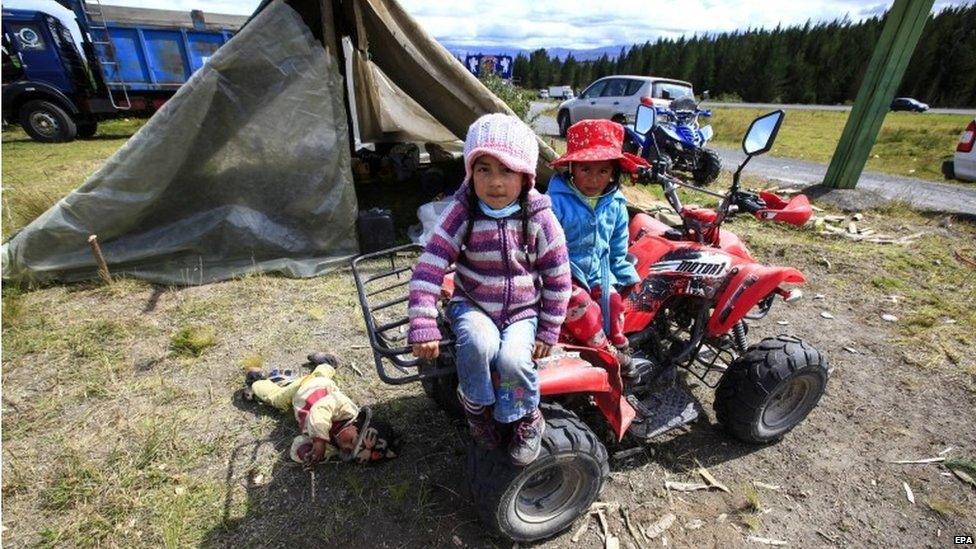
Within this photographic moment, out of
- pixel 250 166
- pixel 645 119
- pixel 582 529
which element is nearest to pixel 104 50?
pixel 250 166

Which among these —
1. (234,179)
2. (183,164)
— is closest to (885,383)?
(234,179)

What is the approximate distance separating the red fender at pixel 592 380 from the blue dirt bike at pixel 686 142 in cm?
782

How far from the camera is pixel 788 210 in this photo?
7.27 feet

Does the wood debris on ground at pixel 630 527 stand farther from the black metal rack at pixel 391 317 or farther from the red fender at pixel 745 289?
the black metal rack at pixel 391 317

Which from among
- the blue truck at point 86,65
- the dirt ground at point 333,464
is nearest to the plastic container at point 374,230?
the dirt ground at point 333,464

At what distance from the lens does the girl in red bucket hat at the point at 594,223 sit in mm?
2164

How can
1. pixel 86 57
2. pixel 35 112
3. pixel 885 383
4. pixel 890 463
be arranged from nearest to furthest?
pixel 890 463 < pixel 885 383 < pixel 35 112 < pixel 86 57

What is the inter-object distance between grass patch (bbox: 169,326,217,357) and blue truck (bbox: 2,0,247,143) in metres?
12.2

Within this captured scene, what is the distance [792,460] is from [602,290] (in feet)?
5.69

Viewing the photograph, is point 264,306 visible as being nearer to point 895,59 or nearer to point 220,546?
point 220,546

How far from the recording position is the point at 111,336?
3.67 metres

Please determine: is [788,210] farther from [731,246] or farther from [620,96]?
[620,96]

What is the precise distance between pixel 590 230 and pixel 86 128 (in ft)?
53.0

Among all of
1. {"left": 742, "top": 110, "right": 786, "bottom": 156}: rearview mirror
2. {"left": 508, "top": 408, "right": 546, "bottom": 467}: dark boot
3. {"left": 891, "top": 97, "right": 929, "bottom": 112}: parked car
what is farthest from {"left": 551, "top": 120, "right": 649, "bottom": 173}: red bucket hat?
{"left": 891, "top": 97, "right": 929, "bottom": 112}: parked car
